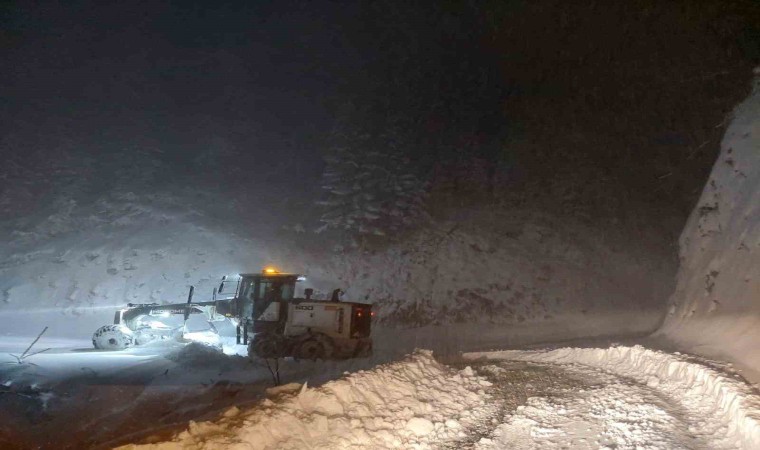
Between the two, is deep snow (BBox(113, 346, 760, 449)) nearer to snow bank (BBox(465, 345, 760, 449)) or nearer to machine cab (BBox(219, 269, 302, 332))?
snow bank (BBox(465, 345, 760, 449))

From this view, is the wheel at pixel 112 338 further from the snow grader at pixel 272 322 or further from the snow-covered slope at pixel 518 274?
the snow-covered slope at pixel 518 274

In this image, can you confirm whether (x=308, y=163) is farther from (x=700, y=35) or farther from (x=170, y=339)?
(x=700, y=35)

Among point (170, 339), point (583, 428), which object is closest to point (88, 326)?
point (170, 339)

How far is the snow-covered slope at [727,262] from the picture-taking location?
11895mm

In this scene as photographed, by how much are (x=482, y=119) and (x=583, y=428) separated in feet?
109

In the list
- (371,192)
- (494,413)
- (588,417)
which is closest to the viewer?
(588,417)

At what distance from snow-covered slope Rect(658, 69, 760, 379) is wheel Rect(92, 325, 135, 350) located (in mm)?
17040

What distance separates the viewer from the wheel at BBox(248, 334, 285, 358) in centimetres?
1694

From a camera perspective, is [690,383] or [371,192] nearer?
[690,383]

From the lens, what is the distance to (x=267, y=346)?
1706cm

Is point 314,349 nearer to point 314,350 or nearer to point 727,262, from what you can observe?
point 314,350

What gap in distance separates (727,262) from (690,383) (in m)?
7.96

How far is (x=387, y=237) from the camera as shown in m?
30.1

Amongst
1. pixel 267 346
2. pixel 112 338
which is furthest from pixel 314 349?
pixel 112 338
